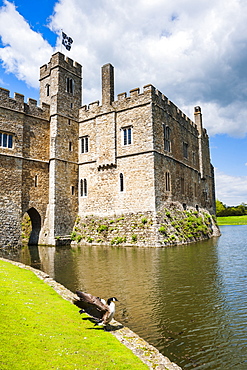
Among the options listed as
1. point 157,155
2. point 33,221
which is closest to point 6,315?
point 157,155

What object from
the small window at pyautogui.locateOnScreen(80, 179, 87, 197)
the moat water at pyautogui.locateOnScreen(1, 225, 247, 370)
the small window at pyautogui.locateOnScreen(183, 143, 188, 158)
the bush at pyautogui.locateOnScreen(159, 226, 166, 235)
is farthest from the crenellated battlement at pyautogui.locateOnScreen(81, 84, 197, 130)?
the moat water at pyautogui.locateOnScreen(1, 225, 247, 370)

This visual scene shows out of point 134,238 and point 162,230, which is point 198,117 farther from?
point 134,238

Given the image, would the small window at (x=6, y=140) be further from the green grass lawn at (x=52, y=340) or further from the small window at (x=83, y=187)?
the green grass lawn at (x=52, y=340)

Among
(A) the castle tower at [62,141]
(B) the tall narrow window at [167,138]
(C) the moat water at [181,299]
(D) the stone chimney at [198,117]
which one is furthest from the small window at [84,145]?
(D) the stone chimney at [198,117]

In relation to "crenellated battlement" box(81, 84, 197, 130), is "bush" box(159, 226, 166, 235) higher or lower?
lower

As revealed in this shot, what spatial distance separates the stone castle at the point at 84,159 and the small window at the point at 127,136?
3.6 inches

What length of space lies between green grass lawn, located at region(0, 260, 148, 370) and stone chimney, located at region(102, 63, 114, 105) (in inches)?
895

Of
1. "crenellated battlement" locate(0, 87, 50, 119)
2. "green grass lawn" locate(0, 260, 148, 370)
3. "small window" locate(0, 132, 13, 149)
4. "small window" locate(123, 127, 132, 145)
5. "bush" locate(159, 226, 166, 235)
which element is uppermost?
"crenellated battlement" locate(0, 87, 50, 119)

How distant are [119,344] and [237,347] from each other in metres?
2.33

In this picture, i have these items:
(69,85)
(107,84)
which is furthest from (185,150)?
(69,85)

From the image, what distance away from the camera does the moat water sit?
200 inches

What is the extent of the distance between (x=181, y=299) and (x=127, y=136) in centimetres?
1872

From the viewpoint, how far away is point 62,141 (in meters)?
26.6

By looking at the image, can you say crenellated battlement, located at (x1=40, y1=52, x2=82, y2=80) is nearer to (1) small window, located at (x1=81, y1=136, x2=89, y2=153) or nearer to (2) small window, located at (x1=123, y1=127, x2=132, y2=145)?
(1) small window, located at (x1=81, y1=136, x2=89, y2=153)
